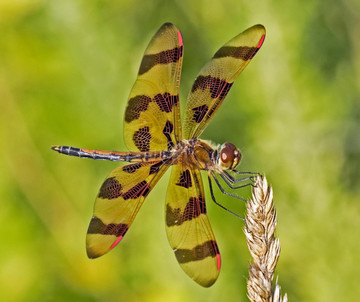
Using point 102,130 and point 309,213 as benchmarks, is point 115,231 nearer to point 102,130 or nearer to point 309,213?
point 102,130

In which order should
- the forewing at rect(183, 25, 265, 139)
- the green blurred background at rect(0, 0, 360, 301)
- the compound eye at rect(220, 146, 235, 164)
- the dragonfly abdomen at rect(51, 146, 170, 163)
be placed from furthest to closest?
the green blurred background at rect(0, 0, 360, 301)
the dragonfly abdomen at rect(51, 146, 170, 163)
the compound eye at rect(220, 146, 235, 164)
the forewing at rect(183, 25, 265, 139)

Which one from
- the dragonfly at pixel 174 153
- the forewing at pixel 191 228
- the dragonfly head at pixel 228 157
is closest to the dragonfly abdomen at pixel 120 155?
the dragonfly at pixel 174 153

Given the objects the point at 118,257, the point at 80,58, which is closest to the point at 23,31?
the point at 80,58

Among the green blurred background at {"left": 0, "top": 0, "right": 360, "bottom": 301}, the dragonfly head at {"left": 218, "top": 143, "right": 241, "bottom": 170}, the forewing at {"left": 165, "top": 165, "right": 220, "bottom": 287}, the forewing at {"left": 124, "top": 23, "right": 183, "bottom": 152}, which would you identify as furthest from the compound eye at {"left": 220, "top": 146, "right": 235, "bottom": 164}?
the green blurred background at {"left": 0, "top": 0, "right": 360, "bottom": 301}

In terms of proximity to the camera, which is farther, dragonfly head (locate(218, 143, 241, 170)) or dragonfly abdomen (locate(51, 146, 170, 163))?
dragonfly abdomen (locate(51, 146, 170, 163))

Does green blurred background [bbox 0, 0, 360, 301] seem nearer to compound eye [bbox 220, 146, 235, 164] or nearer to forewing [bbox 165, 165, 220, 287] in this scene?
forewing [bbox 165, 165, 220, 287]

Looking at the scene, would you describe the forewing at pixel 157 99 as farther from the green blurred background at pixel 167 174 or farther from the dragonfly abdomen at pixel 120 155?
the green blurred background at pixel 167 174
